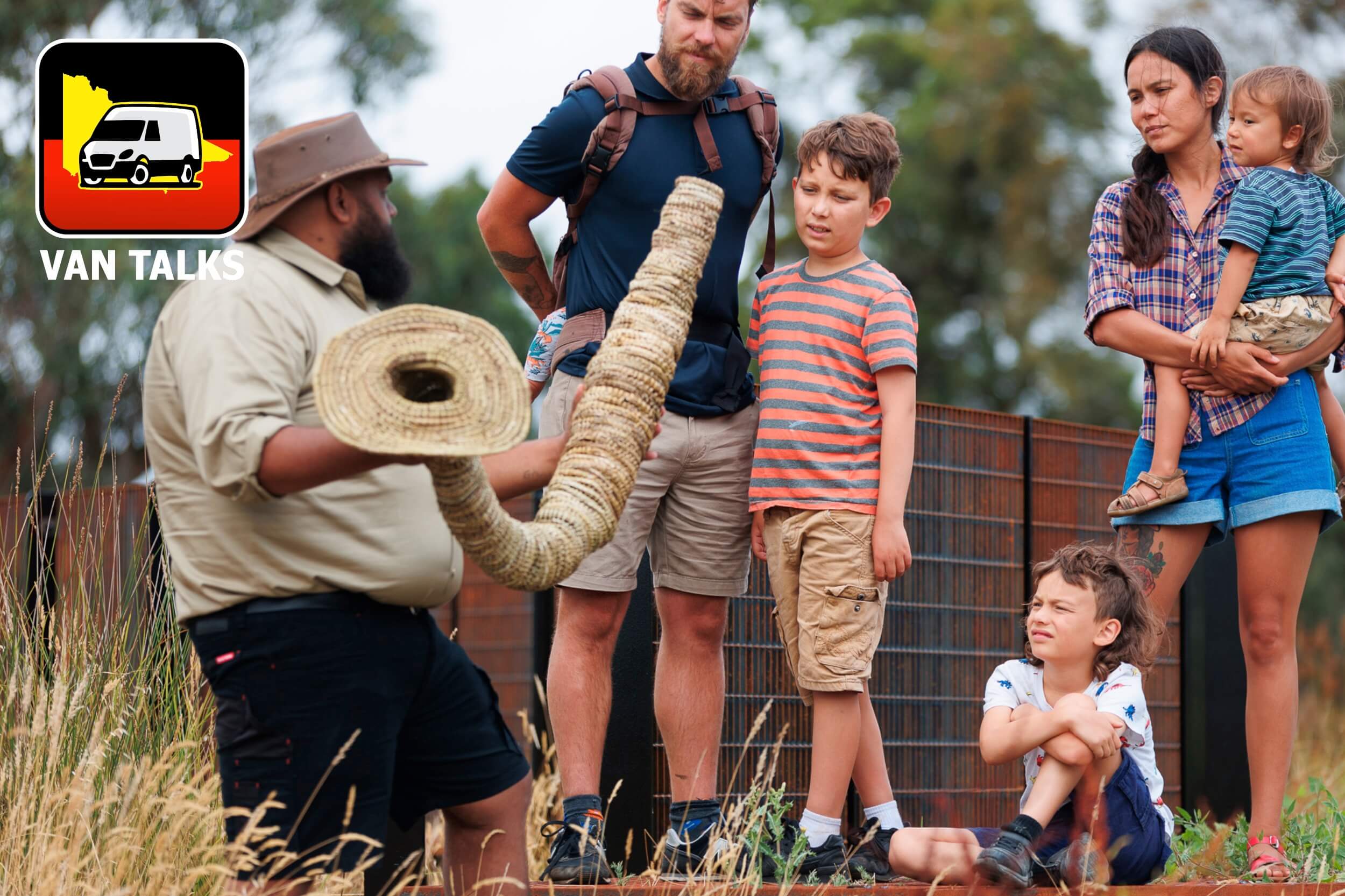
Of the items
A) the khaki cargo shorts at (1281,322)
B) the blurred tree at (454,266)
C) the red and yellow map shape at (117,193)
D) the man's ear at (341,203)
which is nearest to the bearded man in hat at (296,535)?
the man's ear at (341,203)

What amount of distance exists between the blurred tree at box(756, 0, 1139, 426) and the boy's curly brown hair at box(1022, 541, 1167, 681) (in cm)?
1881

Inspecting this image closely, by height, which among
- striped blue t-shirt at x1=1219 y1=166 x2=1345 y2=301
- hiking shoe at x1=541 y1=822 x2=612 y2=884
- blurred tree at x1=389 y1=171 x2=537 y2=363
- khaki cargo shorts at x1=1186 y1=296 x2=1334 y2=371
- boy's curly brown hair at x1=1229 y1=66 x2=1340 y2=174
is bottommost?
hiking shoe at x1=541 y1=822 x2=612 y2=884

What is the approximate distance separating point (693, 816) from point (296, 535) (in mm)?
1710

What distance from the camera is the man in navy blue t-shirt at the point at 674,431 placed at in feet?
14.4

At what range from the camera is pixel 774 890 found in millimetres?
4047

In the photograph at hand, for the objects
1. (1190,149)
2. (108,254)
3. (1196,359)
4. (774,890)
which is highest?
(108,254)

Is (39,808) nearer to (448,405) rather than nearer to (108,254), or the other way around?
(448,405)

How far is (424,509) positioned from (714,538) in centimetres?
135

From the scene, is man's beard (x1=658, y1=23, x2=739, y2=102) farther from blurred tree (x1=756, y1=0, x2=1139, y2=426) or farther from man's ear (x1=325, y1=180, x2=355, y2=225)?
blurred tree (x1=756, y1=0, x2=1139, y2=426)

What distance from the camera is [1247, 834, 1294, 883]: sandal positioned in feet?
14.6

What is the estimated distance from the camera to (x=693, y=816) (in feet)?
14.5

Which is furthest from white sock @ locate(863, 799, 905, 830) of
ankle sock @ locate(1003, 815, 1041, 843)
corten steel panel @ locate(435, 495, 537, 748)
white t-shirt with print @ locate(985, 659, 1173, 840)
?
corten steel panel @ locate(435, 495, 537, 748)

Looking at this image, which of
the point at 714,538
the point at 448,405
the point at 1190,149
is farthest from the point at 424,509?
the point at 1190,149

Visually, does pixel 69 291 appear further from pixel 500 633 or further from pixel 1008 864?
pixel 1008 864
